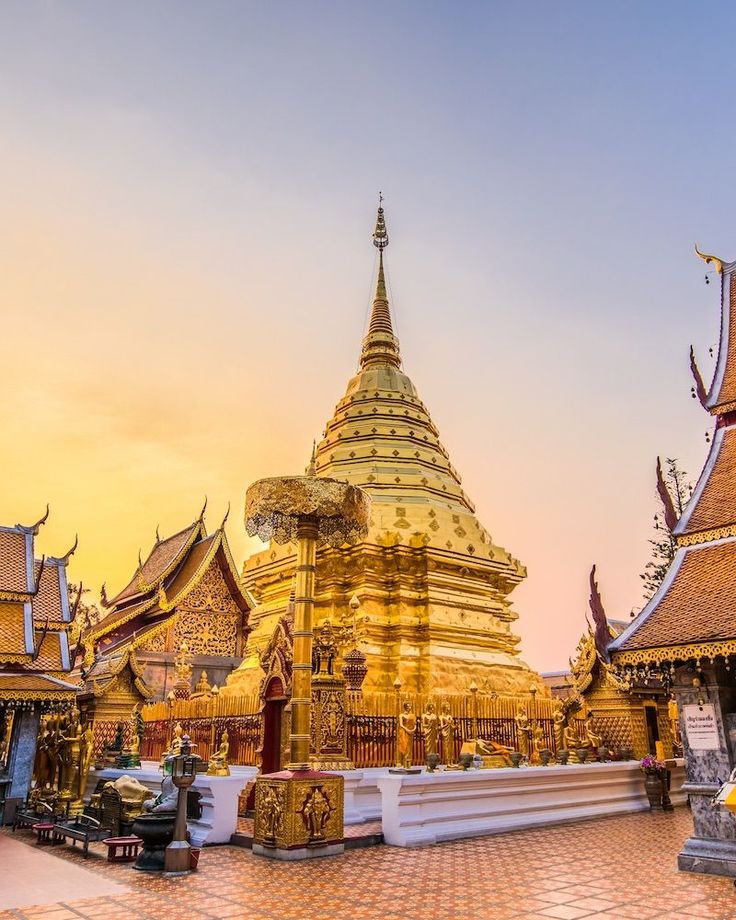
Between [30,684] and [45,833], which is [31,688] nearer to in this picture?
[30,684]

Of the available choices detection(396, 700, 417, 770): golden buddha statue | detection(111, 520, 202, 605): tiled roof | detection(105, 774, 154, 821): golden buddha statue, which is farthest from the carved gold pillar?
detection(111, 520, 202, 605): tiled roof

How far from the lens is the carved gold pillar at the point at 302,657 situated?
7629 millimetres

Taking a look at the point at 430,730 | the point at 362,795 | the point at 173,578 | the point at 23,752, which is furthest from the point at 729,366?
the point at 173,578

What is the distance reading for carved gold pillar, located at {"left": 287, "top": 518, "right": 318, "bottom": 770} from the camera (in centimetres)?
763

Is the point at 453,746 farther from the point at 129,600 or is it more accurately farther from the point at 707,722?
the point at 129,600

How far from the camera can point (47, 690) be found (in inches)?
421

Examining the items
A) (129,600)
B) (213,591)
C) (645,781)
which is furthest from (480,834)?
Answer: (129,600)

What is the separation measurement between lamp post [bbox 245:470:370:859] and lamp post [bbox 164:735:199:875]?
0.95m

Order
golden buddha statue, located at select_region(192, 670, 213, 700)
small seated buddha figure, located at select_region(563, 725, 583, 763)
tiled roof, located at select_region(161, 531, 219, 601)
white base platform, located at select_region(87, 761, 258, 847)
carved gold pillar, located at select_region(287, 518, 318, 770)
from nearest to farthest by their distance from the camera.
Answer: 1. carved gold pillar, located at select_region(287, 518, 318, 770)
2. white base platform, located at select_region(87, 761, 258, 847)
3. small seated buddha figure, located at select_region(563, 725, 583, 763)
4. golden buddha statue, located at select_region(192, 670, 213, 700)
5. tiled roof, located at select_region(161, 531, 219, 601)

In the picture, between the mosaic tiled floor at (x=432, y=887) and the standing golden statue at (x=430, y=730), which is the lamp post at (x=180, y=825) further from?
the standing golden statue at (x=430, y=730)

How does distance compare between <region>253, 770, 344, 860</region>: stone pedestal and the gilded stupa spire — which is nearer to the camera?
<region>253, 770, 344, 860</region>: stone pedestal

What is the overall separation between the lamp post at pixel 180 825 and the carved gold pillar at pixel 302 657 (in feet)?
3.88

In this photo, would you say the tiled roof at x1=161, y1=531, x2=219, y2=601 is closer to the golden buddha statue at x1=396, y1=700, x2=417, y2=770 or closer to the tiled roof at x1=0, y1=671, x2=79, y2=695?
the tiled roof at x1=0, y1=671, x2=79, y2=695

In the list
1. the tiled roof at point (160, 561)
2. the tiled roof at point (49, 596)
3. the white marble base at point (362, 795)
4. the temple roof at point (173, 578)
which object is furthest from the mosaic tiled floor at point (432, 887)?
the tiled roof at point (160, 561)
